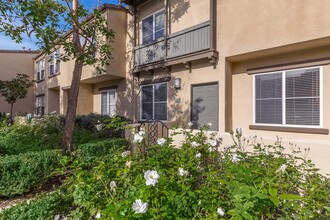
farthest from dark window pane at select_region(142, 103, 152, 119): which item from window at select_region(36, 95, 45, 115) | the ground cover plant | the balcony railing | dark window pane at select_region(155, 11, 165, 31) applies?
window at select_region(36, 95, 45, 115)

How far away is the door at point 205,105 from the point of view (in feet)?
26.9

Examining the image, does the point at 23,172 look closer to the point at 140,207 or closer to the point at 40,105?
the point at 140,207

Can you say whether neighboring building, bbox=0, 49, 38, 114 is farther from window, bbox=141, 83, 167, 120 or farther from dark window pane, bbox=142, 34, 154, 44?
dark window pane, bbox=142, 34, 154, 44

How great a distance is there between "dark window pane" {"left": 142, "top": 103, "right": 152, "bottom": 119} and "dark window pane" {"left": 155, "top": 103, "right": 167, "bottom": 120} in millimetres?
472

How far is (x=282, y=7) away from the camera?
243 inches

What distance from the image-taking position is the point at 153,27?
35.1ft

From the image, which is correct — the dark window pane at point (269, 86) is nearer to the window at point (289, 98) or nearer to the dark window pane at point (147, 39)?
the window at point (289, 98)

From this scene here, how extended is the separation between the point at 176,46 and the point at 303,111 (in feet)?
18.0

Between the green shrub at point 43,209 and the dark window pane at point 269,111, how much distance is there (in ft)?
21.4

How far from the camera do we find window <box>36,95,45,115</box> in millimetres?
20703

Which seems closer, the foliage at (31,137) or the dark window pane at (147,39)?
the foliage at (31,137)

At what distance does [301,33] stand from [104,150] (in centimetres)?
672

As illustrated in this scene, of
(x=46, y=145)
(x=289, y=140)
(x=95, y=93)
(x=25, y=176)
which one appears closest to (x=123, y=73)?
(x=95, y=93)

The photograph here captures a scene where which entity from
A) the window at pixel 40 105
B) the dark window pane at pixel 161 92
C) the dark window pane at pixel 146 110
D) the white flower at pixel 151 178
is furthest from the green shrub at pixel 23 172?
the window at pixel 40 105
